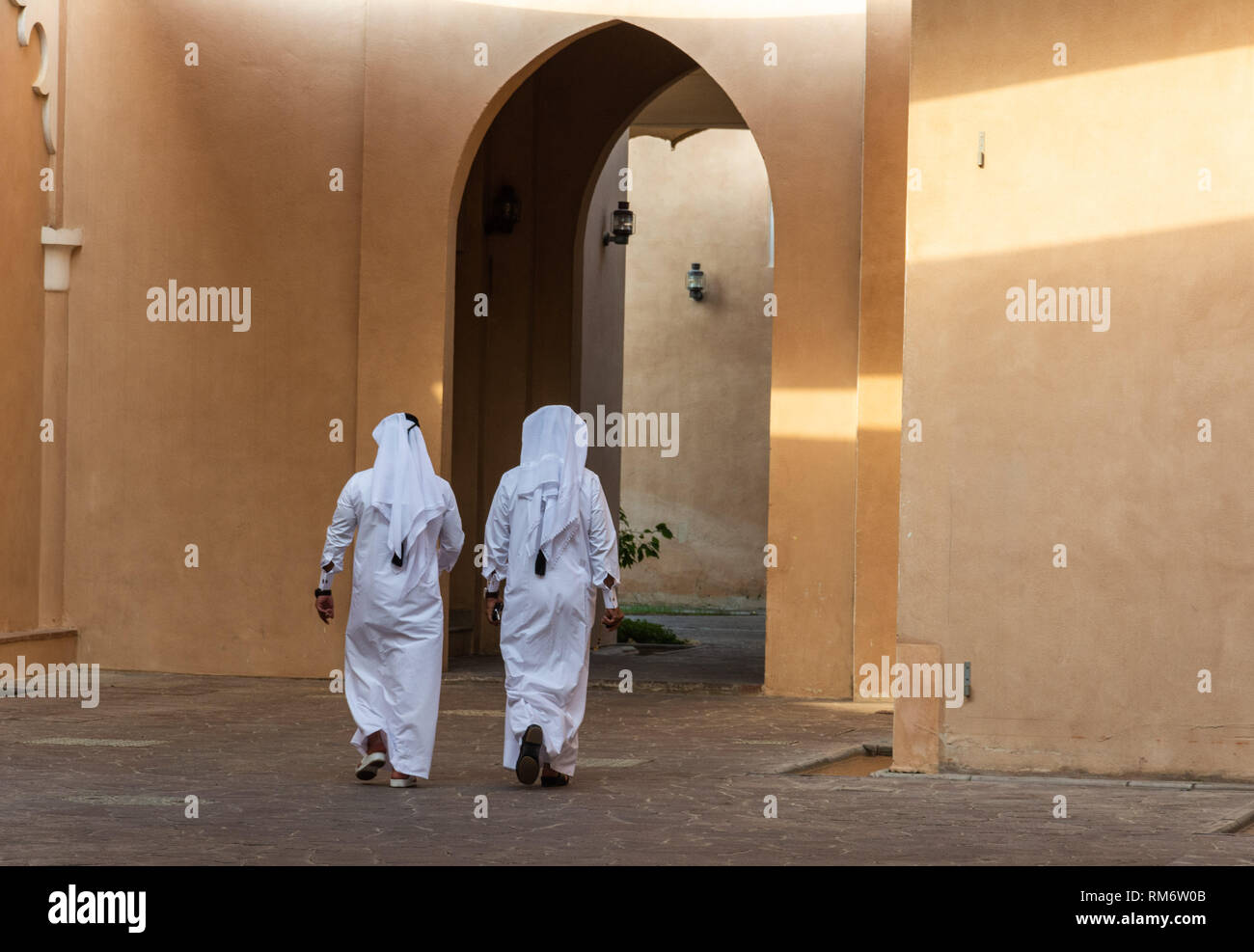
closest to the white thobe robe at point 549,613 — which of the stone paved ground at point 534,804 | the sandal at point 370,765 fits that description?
the stone paved ground at point 534,804

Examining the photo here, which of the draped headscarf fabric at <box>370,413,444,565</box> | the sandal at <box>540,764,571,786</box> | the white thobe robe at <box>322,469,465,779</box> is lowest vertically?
the sandal at <box>540,764,571,786</box>

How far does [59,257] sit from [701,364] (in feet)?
44.1

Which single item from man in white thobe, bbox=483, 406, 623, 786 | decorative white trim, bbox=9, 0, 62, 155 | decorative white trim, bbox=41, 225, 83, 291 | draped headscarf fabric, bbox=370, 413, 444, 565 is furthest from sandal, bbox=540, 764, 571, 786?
decorative white trim, bbox=9, 0, 62, 155

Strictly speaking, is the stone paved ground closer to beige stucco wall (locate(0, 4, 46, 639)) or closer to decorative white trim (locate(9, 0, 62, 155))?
beige stucco wall (locate(0, 4, 46, 639))

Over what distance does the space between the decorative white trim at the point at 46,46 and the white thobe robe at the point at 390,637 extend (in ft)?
19.2

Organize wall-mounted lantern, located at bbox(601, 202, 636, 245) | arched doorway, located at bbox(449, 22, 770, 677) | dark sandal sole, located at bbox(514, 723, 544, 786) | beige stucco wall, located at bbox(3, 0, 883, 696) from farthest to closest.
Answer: wall-mounted lantern, located at bbox(601, 202, 636, 245) < arched doorway, located at bbox(449, 22, 770, 677) < beige stucco wall, located at bbox(3, 0, 883, 696) < dark sandal sole, located at bbox(514, 723, 544, 786)

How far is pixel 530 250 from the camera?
15.1m

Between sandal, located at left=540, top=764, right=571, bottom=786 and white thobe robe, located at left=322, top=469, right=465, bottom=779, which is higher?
white thobe robe, located at left=322, top=469, right=465, bottom=779

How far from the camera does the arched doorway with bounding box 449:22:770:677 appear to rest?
14898 mm

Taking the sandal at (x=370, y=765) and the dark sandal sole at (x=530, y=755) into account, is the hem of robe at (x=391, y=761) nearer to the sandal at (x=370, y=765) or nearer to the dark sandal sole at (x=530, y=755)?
the sandal at (x=370, y=765)

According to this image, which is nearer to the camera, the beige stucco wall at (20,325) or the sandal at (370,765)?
the sandal at (370,765)

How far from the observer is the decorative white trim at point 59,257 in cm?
1216
